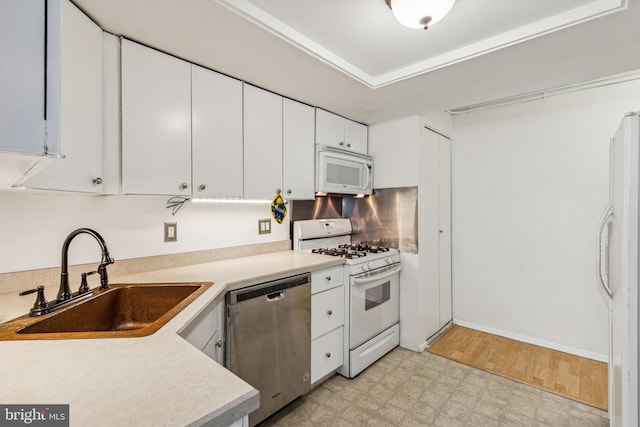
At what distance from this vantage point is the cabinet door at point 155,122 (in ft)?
4.88

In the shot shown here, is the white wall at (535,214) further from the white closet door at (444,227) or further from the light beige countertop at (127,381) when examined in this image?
the light beige countertop at (127,381)

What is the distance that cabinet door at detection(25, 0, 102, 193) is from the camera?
3.85 feet

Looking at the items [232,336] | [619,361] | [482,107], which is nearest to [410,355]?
[619,361]

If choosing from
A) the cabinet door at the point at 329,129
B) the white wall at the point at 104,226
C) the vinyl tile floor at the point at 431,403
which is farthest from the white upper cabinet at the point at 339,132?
the vinyl tile floor at the point at 431,403

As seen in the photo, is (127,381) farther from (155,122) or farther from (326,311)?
(326,311)

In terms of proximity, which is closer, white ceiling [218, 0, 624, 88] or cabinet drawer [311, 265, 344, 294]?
white ceiling [218, 0, 624, 88]

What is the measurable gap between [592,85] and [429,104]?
1.40 m

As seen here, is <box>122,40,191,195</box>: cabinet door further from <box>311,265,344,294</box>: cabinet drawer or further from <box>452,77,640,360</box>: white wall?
<box>452,77,640,360</box>: white wall

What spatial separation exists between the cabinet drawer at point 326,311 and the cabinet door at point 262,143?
0.84m

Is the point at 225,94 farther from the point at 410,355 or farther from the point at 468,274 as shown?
the point at 468,274

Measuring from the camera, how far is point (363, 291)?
2395mm

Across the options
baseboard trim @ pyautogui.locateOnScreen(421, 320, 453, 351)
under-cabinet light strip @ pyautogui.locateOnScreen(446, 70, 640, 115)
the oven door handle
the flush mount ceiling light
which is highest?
under-cabinet light strip @ pyautogui.locateOnScreen(446, 70, 640, 115)

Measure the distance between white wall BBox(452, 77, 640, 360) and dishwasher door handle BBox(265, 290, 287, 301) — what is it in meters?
2.31

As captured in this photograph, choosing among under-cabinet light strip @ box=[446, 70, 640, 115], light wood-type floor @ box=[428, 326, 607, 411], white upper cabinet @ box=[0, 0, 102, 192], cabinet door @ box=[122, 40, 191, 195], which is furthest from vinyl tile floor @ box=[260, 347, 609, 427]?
under-cabinet light strip @ box=[446, 70, 640, 115]
